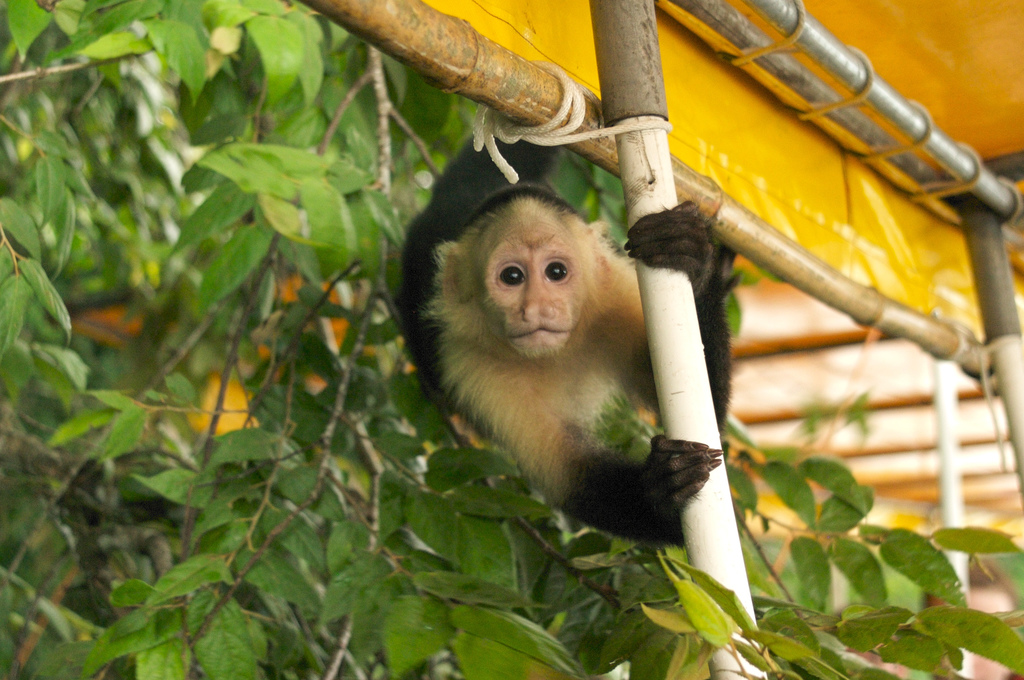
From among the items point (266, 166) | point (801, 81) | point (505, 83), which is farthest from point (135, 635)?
point (801, 81)

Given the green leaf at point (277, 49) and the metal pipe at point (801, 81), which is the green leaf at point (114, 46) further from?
the metal pipe at point (801, 81)

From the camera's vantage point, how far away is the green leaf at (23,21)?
1.31 metres

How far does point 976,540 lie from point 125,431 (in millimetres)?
1549

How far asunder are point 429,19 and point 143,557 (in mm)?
2048

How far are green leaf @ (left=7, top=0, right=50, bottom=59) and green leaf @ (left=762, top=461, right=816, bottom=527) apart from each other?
1.75 metres

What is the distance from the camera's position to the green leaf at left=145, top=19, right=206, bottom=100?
1384mm

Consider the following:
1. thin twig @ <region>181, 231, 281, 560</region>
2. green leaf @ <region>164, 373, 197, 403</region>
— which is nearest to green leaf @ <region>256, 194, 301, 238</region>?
thin twig @ <region>181, 231, 281, 560</region>

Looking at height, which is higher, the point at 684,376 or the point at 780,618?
the point at 684,376

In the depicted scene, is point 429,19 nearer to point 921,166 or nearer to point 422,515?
point 422,515

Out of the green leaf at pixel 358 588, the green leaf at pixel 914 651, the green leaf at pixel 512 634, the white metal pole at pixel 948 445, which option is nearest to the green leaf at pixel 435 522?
the green leaf at pixel 358 588

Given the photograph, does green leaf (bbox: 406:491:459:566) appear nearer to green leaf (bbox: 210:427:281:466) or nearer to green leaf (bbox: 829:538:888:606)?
green leaf (bbox: 210:427:281:466)

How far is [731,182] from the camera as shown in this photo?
62.8 inches

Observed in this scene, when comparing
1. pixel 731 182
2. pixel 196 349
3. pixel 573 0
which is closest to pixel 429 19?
pixel 573 0

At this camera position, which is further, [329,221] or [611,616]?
[611,616]
